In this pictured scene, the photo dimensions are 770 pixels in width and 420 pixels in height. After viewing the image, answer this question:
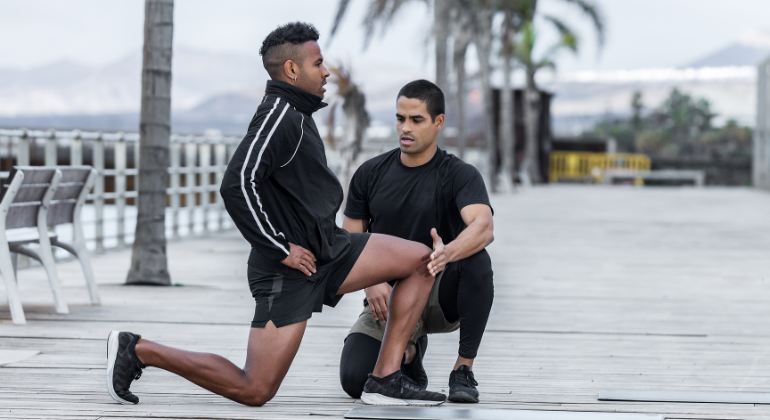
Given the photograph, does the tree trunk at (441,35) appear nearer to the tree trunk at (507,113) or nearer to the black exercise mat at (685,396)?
the tree trunk at (507,113)

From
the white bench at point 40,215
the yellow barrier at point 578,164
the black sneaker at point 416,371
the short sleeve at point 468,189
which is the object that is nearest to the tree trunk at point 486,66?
the yellow barrier at point 578,164

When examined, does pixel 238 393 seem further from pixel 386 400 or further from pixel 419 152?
pixel 419 152

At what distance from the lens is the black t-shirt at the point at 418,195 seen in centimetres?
425

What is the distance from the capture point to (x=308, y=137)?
372 centimetres

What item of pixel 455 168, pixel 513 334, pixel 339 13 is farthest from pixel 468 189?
pixel 339 13

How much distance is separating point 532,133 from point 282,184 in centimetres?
3521

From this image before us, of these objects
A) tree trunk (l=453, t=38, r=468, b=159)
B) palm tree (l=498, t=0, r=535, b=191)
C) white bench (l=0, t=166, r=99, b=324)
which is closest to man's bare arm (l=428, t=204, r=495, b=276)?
white bench (l=0, t=166, r=99, b=324)

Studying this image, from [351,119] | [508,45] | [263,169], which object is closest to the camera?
[263,169]

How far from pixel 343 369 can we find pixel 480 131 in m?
45.2

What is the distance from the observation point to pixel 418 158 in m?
4.30

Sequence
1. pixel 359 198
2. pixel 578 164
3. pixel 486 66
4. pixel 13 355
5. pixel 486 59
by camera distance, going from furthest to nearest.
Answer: pixel 578 164
pixel 486 59
pixel 486 66
pixel 13 355
pixel 359 198

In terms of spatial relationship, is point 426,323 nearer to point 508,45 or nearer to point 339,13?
point 339,13

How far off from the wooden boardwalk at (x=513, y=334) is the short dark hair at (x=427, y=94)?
1.16 m

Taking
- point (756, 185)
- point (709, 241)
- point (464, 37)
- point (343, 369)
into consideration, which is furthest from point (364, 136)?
point (756, 185)
